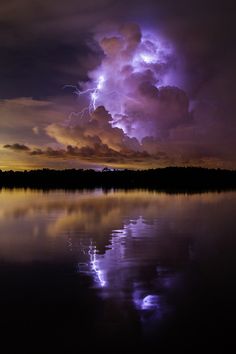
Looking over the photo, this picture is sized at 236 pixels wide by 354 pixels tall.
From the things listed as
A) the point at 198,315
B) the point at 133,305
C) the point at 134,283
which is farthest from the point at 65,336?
the point at 134,283

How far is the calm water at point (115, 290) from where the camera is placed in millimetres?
10938

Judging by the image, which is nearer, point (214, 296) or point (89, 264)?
point (214, 296)

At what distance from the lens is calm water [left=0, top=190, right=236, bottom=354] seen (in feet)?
35.9

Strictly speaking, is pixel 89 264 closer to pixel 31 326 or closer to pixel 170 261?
pixel 170 261

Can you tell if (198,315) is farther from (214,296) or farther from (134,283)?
(134,283)

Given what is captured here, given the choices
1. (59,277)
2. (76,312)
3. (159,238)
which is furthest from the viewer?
(159,238)

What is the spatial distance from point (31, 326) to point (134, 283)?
478cm

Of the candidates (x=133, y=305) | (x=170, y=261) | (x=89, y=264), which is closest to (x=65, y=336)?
(x=133, y=305)

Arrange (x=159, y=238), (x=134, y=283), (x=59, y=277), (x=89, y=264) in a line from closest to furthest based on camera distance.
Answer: (x=134, y=283)
(x=59, y=277)
(x=89, y=264)
(x=159, y=238)

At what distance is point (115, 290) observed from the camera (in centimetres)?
1461

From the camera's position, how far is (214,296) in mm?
14109

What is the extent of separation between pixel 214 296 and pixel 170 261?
5.81 metres

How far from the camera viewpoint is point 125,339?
1077 centimetres

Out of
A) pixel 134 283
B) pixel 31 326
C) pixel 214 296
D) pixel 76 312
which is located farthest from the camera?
pixel 134 283
